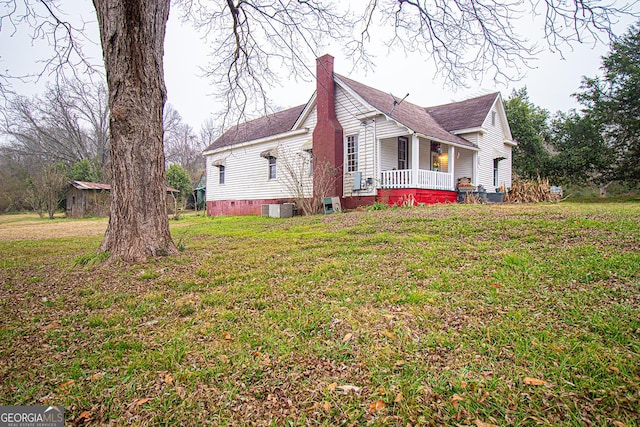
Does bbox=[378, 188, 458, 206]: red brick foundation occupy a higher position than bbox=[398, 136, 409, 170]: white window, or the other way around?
bbox=[398, 136, 409, 170]: white window

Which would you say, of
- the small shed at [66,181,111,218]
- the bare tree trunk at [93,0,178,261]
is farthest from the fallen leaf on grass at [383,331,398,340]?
the small shed at [66,181,111,218]

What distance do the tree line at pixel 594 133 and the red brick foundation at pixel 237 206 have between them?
17870 mm

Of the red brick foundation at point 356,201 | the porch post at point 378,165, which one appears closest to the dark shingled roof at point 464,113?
the porch post at point 378,165

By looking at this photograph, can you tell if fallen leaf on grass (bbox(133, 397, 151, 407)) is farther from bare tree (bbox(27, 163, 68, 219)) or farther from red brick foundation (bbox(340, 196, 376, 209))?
bare tree (bbox(27, 163, 68, 219))

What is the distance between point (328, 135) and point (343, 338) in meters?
11.5

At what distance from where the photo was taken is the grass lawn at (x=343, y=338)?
Answer: 1.94m

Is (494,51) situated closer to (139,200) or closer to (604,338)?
(604,338)

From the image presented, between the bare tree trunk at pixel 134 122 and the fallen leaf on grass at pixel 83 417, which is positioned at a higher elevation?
the bare tree trunk at pixel 134 122

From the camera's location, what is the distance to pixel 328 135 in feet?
43.8

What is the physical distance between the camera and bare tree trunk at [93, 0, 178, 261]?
482cm

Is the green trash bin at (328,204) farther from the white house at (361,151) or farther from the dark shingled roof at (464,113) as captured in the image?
the dark shingled roof at (464,113)

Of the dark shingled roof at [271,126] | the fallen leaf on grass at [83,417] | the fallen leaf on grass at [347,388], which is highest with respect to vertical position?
the dark shingled roof at [271,126]

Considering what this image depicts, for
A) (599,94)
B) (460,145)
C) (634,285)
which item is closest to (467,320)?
(634,285)

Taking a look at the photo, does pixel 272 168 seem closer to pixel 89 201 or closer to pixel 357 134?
pixel 357 134
